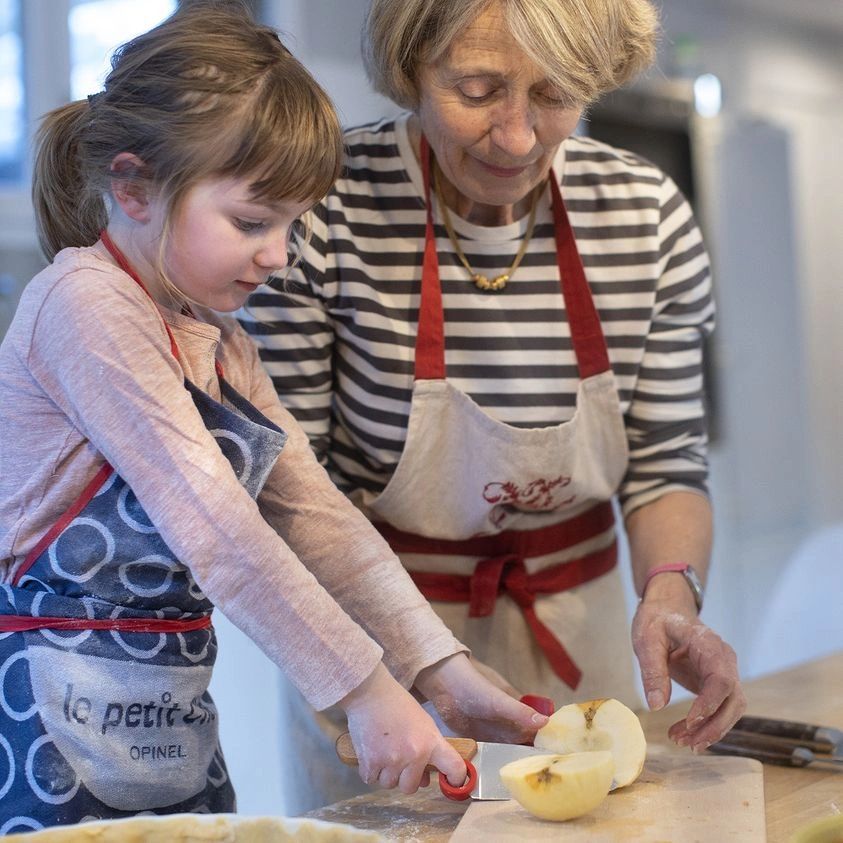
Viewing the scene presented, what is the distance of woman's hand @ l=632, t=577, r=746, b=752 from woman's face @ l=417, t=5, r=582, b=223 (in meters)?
0.42

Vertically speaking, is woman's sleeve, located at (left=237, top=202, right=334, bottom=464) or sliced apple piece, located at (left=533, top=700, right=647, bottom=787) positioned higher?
→ woman's sleeve, located at (left=237, top=202, right=334, bottom=464)

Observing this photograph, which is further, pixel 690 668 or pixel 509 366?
pixel 509 366

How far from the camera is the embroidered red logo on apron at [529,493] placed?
1.22 meters

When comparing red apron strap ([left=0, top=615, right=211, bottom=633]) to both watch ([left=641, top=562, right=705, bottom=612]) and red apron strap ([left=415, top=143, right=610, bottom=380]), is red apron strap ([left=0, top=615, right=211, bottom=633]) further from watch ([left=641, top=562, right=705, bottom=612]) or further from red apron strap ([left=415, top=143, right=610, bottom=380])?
watch ([left=641, top=562, right=705, bottom=612])

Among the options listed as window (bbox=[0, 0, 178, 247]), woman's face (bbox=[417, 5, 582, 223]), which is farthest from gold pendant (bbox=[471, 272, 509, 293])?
window (bbox=[0, 0, 178, 247])

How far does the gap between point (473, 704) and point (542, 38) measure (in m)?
0.55

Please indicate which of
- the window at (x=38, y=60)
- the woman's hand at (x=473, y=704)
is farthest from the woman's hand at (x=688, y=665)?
the window at (x=38, y=60)

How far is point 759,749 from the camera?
108cm

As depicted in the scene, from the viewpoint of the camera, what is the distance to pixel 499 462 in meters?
1.20

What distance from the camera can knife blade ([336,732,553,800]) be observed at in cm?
91

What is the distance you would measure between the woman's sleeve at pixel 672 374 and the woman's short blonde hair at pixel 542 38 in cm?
22

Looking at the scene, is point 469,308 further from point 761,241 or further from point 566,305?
point 761,241

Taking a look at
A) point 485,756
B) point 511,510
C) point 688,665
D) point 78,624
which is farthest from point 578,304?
point 78,624

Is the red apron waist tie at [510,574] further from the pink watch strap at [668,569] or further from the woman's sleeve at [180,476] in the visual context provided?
the woman's sleeve at [180,476]
